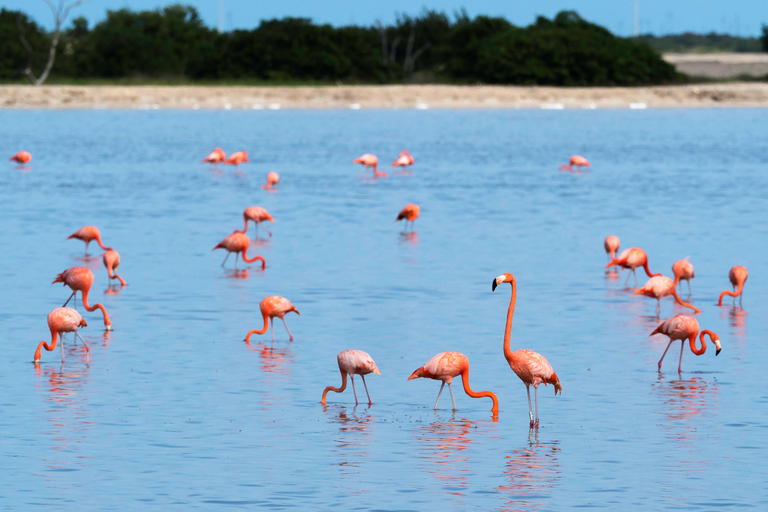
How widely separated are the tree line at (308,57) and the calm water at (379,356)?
178 feet

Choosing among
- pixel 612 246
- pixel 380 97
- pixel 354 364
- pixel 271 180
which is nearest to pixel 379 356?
pixel 354 364

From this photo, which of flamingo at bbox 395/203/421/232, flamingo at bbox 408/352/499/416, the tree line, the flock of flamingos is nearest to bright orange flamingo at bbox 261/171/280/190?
flamingo at bbox 395/203/421/232

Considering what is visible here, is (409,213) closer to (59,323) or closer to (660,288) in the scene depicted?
(660,288)

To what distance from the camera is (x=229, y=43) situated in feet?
293

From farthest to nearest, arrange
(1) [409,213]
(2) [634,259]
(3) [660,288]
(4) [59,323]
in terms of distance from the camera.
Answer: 1. (1) [409,213]
2. (2) [634,259]
3. (3) [660,288]
4. (4) [59,323]

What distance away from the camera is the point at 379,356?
13.1m

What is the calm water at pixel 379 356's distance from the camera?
8.90 metres

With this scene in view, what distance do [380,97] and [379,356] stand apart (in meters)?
67.6

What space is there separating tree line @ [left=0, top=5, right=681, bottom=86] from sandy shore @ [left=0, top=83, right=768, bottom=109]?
4174mm

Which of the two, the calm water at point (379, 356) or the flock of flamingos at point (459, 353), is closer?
the calm water at point (379, 356)

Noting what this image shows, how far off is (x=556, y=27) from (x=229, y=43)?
991 inches

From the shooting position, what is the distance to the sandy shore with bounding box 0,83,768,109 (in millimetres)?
75562

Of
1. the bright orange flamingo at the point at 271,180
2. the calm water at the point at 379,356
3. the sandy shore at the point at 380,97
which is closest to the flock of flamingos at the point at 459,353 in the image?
the calm water at the point at 379,356

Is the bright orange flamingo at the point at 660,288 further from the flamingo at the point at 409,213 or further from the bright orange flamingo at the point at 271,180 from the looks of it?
the bright orange flamingo at the point at 271,180
